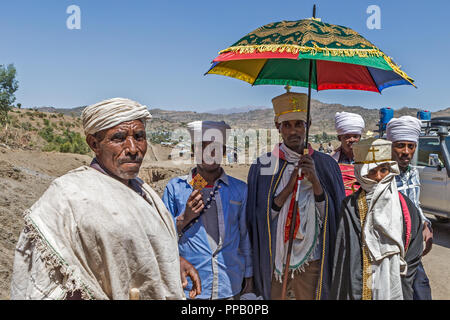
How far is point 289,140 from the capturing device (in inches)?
124

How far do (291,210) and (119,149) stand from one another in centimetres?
156

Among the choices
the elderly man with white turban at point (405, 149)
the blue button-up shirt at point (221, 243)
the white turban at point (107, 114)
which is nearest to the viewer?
the white turban at point (107, 114)

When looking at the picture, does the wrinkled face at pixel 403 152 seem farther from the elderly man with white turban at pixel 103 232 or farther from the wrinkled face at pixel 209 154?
the elderly man with white turban at pixel 103 232

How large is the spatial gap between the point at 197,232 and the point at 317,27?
5.40 ft

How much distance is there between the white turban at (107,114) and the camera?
1.95 metres

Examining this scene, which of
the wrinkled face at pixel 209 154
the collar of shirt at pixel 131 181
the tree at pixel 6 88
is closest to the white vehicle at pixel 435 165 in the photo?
the wrinkled face at pixel 209 154

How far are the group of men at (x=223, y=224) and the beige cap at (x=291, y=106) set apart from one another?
0.04 ft

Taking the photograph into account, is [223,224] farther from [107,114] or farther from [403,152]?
[403,152]

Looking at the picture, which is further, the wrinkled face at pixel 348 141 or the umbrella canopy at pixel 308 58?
the wrinkled face at pixel 348 141

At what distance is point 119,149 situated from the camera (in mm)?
1971

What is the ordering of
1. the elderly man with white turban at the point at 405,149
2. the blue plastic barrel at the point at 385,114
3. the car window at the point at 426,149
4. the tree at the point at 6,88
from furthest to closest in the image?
the tree at the point at 6,88 → the car window at the point at 426,149 → the blue plastic barrel at the point at 385,114 → the elderly man with white turban at the point at 405,149

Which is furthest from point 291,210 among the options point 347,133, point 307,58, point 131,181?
point 347,133
